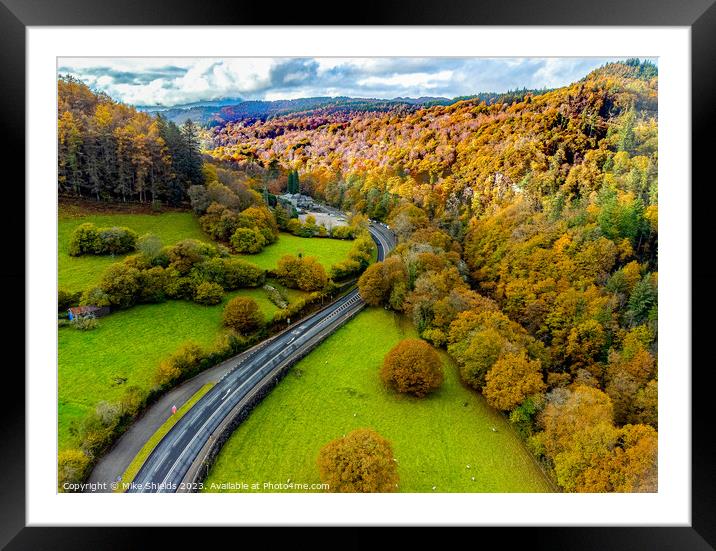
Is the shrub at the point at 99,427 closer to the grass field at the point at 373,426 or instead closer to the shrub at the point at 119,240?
the grass field at the point at 373,426

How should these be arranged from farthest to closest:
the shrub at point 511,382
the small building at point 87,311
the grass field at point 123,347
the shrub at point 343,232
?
1. the shrub at point 343,232
2. the shrub at point 511,382
3. the small building at point 87,311
4. the grass field at point 123,347

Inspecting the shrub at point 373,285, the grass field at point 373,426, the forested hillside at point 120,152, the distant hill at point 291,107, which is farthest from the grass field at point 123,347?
the distant hill at point 291,107

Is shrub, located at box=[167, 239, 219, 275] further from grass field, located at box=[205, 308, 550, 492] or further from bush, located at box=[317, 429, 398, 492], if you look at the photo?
bush, located at box=[317, 429, 398, 492]

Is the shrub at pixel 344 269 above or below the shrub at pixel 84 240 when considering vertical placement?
below
